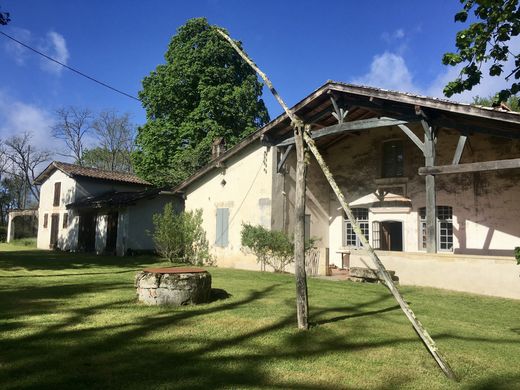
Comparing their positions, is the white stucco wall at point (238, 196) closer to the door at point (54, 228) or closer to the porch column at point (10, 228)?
the door at point (54, 228)

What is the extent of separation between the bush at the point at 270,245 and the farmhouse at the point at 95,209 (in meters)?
5.46

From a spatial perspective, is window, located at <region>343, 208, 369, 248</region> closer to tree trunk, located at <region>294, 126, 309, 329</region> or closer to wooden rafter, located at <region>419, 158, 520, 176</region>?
wooden rafter, located at <region>419, 158, 520, 176</region>

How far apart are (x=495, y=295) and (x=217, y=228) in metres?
9.97

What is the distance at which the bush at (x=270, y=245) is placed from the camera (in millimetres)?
13320

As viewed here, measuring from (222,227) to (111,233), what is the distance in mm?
7467

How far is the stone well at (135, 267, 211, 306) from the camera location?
6836mm

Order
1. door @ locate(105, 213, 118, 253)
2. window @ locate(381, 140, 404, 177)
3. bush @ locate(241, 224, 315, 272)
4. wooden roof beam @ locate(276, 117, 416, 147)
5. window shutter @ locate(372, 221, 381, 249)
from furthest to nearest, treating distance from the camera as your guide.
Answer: door @ locate(105, 213, 118, 253), window shutter @ locate(372, 221, 381, 249), window @ locate(381, 140, 404, 177), bush @ locate(241, 224, 315, 272), wooden roof beam @ locate(276, 117, 416, 147)

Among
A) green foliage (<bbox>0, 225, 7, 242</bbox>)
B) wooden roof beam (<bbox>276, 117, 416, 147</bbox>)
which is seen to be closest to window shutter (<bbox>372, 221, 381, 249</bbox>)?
wooden roof beam (<bbox>276, 117, 416, 147</bbox>)

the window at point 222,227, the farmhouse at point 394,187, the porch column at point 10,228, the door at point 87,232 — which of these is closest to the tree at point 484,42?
the farmhouse at point 394,187

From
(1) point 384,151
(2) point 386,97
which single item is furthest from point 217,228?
(2) point 386,97

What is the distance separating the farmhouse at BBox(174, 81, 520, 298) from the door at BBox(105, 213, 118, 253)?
16.1ft

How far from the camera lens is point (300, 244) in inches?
226

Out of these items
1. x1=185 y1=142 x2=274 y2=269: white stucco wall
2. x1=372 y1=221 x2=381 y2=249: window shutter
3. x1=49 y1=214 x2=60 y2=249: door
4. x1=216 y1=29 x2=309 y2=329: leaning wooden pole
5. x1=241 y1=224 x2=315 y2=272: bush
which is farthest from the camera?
x1=49 y1=214 x2=60 y2=249: door

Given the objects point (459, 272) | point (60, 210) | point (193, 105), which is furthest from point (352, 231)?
point (60, 210)
